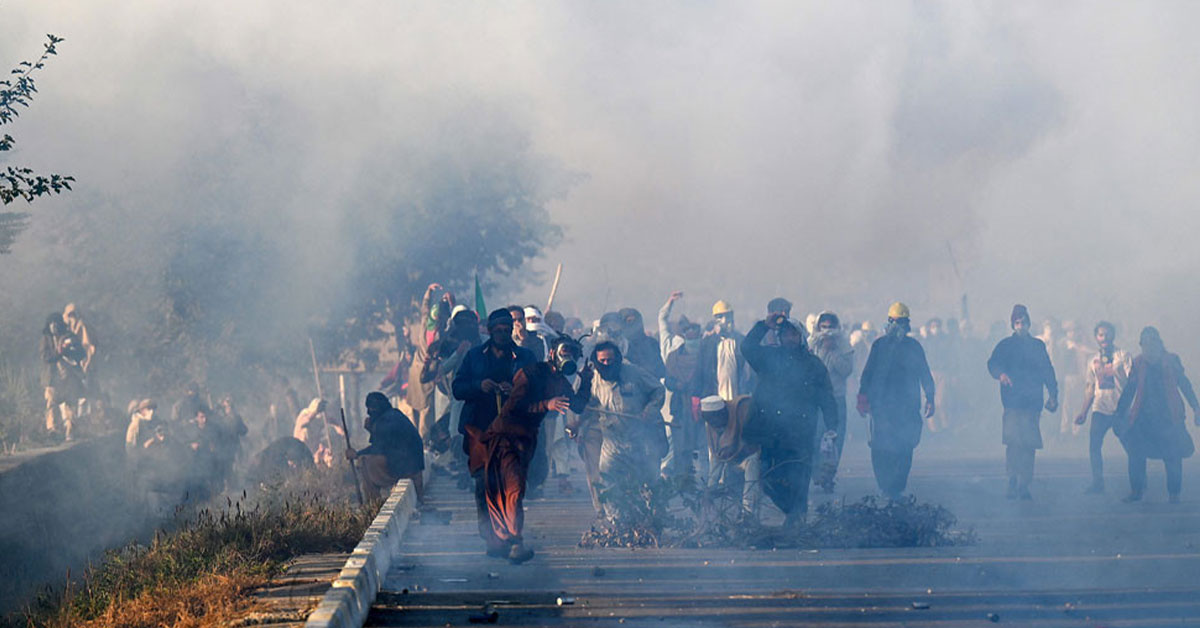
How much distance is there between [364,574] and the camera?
793cm

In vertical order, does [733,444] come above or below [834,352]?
below

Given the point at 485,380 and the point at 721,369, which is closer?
the point at 485,380

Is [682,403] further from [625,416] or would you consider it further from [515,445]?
[515,445]

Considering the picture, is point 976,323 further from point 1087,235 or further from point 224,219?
point 224,219

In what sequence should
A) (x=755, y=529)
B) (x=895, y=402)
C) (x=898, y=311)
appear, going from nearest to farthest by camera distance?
(x=755, y=529) < (x=895, y=402) < (x=898, y=311)

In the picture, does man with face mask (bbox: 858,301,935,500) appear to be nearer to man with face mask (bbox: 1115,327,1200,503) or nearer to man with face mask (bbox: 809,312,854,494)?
man with face mask (bbox: 809,312,854,494)

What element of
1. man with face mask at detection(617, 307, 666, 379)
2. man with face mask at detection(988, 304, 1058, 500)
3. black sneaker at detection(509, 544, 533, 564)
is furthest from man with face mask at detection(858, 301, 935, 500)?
black sneaker at detection(509, 544, 533, 564)

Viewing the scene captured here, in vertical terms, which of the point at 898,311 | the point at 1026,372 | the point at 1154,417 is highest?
the point at 898,311

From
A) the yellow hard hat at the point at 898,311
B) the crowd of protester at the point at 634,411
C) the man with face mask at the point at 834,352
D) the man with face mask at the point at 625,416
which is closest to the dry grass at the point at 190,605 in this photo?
the crowd of protester at the point at 634,411

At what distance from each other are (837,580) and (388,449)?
16.5 feet

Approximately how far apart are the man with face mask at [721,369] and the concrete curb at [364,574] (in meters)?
4.73

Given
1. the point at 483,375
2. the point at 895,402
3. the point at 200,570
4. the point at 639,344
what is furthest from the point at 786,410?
the point at 200,570

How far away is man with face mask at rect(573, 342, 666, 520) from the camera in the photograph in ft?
38.0

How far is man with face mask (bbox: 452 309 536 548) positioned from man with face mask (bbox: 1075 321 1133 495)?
697cm
